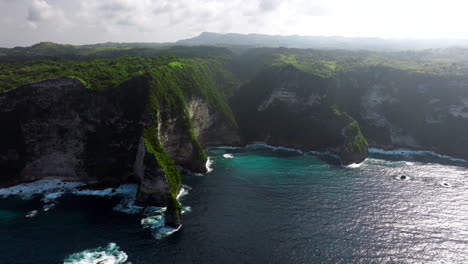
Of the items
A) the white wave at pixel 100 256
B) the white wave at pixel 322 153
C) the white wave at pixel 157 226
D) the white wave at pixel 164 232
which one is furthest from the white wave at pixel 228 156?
the white wave at pixel 100 256

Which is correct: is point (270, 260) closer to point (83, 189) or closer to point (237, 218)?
point (237, 218)

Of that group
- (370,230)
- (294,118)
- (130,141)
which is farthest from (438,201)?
(130,141)

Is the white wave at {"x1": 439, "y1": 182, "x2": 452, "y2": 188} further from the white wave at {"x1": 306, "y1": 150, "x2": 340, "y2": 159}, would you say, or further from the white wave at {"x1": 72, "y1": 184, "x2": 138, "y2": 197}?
the white wave at {"x1": 72, "y1": 184, "x2": 138, "y2": 197}

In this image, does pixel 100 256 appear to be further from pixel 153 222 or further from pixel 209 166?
pixel 209 166

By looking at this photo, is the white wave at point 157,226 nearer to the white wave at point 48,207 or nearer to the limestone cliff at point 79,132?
the limestone cliff at point 79,132

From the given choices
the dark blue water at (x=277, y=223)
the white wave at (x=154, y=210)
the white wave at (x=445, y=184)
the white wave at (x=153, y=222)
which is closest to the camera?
the dark blue water at (x=277, y=223)

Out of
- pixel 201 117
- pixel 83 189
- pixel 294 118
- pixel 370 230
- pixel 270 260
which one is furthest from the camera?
pixel 294 118
